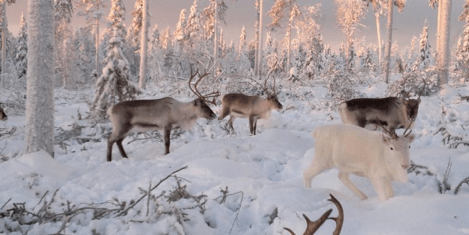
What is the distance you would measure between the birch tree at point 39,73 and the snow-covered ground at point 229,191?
51 cm

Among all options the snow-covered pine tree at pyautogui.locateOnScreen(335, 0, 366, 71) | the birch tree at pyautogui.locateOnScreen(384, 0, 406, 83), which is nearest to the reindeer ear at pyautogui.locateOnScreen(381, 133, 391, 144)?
the birch tree at pyautogui.locateOnScreen(384, 0, 406, 83)

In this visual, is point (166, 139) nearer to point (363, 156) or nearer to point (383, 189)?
point (363, 156)

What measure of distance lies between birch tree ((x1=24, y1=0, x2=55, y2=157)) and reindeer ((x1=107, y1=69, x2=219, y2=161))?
1442mm

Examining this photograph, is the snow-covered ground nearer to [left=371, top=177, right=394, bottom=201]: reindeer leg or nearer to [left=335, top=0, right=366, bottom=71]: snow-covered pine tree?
[left=371, top=177, right=394, bottom=201]: reindeer leg

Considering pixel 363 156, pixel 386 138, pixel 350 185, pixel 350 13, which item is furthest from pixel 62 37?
pixel 386 138

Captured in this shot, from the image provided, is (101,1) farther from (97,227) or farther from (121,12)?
(97,227)

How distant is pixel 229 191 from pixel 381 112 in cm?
479

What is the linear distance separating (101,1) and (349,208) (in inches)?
1376

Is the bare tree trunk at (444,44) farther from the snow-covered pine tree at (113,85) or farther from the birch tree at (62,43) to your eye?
the birch tree at (62,43)

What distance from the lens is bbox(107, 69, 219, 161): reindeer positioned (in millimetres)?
7246

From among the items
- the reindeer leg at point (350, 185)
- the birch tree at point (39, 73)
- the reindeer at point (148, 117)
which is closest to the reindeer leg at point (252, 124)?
the reindeer at point (148, 117)

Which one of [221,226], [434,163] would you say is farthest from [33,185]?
[434,163]

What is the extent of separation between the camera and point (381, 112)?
7.53 metres

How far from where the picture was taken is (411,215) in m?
2.82
